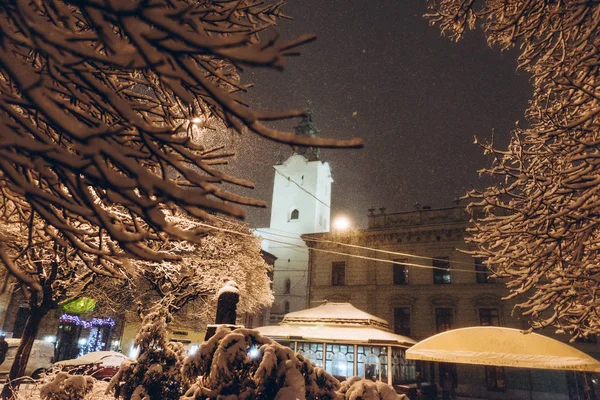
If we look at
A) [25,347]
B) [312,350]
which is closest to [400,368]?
[312,350]

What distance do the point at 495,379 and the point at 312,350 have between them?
12201 millimetres

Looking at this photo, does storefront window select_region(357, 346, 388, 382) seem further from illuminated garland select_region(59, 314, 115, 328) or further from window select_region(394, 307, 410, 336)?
illuminated garland select_region(59, 314, 115, 328)

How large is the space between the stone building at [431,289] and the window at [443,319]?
65mm

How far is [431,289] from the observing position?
2417 cm

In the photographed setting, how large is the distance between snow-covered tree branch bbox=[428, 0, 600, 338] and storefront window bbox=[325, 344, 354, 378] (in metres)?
12.6

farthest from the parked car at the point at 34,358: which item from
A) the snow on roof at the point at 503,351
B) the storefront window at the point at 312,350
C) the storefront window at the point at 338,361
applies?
the snow on roof at the point at 503,351

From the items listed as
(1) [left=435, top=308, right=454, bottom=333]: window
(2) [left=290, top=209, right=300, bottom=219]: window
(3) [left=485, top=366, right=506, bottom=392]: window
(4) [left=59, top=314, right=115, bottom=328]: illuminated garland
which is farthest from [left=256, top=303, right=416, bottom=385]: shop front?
(2) [left=290, top=209, right=300, bottom=219]: window

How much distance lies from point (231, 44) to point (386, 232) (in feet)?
86.1

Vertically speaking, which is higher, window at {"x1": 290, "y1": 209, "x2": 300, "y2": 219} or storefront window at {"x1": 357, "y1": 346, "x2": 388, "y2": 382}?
window at {"x1": 290, "y1": 209, "x2": 300, "y2": 219}

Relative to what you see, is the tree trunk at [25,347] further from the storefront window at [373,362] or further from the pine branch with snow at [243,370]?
the storefront window at [373,362]

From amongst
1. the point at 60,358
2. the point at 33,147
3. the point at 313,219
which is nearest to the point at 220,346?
the point at 33,147

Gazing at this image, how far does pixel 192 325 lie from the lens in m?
27.3

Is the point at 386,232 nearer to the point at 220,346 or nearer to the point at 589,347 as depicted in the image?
the point at 589,347

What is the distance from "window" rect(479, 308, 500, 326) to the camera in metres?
22.0
